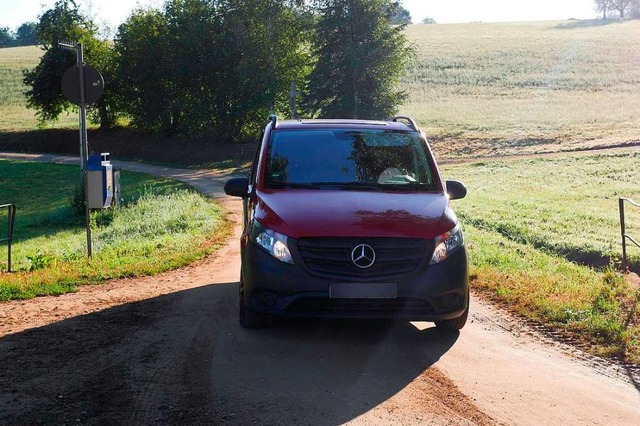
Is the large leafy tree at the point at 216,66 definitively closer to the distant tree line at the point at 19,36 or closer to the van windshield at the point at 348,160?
the van windshield at the point at 348,160

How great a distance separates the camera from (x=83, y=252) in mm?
13805

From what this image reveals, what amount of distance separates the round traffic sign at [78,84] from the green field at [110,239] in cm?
240

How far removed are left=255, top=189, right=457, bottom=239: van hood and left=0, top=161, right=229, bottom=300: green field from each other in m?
3.57

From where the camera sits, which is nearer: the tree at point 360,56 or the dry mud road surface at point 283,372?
the dry mud road surface at point 283,372

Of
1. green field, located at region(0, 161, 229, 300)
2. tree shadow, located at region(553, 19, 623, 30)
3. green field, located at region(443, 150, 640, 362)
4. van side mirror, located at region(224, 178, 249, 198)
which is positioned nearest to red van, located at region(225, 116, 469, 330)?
van side mirror, located at region(224, 178, 249, 198)

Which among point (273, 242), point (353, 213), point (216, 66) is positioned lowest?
point (273, 242)

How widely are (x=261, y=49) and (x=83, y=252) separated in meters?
30.6

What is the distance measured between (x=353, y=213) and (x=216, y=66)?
Result: 38.2m

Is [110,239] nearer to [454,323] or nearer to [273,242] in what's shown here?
[273,242]

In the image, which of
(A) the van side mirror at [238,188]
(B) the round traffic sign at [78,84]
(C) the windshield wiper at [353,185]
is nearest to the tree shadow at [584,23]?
(B) the round traffic sign at [78,84]

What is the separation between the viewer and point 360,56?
42.1 metres

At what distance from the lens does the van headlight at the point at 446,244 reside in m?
6.86

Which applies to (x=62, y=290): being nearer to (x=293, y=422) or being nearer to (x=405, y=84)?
(x=293, y=422)

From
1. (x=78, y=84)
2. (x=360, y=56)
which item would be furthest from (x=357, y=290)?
(x=360, y=56)
